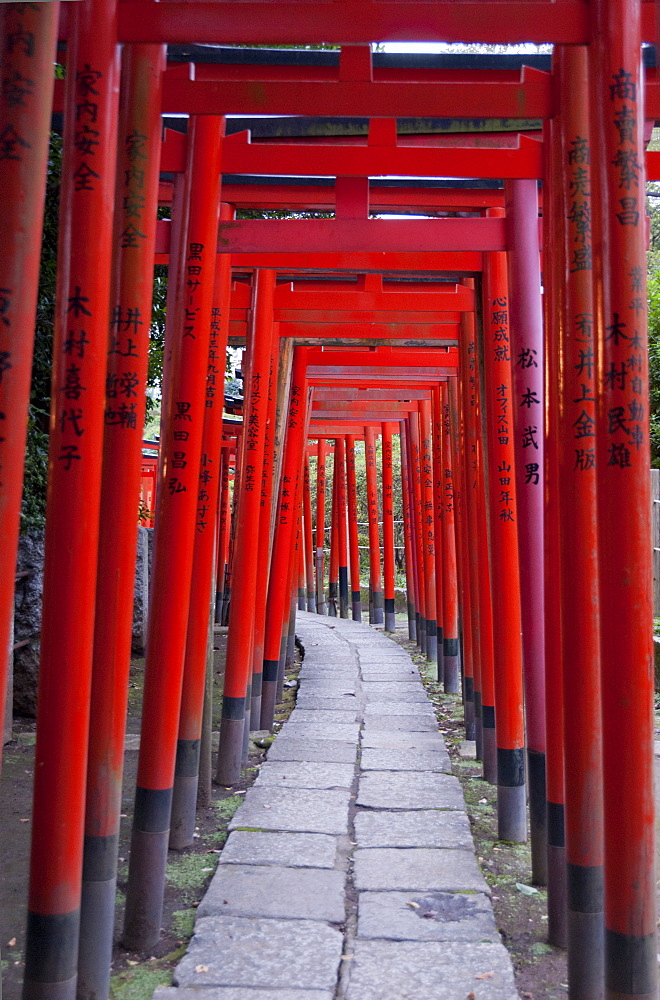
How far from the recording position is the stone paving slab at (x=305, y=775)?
571 centimetres

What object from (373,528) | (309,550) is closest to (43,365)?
(373,528)

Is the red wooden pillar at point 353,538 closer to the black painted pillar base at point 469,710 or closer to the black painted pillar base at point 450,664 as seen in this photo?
the black painted pillar base at point 450,664

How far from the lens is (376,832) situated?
482cm

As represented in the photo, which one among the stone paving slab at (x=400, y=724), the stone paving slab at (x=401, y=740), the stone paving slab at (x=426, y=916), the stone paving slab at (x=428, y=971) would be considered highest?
the stone paving slab at (x=400, y=724)

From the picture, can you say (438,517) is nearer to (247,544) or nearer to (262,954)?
(247,544)

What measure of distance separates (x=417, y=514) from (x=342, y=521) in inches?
148

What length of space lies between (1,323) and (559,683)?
2557mm

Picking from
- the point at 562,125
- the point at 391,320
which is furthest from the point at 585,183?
the point at 391,320

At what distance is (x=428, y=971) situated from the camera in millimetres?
3287

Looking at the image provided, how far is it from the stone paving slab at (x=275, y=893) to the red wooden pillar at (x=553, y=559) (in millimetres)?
963

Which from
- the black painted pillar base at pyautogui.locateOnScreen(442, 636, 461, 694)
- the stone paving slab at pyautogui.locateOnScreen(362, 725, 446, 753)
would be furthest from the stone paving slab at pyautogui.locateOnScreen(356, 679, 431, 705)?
the stone paving slab at pyautogui.locateOnScreen(362, 725, 446, 753)

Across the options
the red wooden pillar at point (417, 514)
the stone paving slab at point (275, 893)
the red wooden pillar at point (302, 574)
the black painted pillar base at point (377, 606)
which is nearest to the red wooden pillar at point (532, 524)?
the stone paving slab at point (275, 893)

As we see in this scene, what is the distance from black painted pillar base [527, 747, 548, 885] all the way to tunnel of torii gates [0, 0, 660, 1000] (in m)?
0.01

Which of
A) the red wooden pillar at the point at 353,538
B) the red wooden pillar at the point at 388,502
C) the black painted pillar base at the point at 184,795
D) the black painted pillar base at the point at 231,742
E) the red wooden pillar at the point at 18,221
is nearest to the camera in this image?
the red wooden pillar at the point at 18,221
